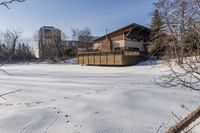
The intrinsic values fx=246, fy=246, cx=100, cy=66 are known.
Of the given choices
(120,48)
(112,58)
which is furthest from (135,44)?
(112,58)

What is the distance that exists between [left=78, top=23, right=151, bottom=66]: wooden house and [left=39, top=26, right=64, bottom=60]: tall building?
2071 cm

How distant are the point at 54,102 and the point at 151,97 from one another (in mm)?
3594

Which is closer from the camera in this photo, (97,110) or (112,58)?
(97,110)

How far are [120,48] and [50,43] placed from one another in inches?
1150

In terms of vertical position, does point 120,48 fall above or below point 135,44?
below

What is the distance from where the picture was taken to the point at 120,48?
2866cm

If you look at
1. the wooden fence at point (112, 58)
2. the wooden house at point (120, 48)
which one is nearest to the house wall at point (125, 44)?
the wooden house at point (120, 48)

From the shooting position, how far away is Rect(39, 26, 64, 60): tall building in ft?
166

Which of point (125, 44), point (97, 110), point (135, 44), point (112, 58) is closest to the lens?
point (97, 110)

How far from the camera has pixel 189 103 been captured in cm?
848

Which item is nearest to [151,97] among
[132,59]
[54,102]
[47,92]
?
[54,102]

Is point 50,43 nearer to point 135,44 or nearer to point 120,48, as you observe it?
point 135,44

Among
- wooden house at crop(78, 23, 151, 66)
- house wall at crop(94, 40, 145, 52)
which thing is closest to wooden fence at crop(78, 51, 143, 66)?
wooden house at crop(78, 23, 151, 66)

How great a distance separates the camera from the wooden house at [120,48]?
80.1ft
